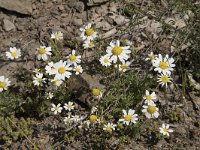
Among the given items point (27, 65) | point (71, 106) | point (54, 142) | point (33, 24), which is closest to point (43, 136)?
point (54, 142)

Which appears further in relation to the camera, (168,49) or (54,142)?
(168,49)

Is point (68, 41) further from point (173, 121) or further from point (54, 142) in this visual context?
point (173, 121)

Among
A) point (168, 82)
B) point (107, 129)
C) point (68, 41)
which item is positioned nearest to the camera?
point (107, 129)

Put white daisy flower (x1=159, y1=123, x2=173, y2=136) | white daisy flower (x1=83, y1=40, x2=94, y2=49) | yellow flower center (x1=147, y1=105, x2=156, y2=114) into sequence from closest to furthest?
1. yellow flower center (x1=147, y1=105, x2=156, y2=114)
2. white daisy flower (x1=159, y1=123, x2=173, y2=136)
3. white daisy flower (x1=83, y1=40, x2=94, y2=49)

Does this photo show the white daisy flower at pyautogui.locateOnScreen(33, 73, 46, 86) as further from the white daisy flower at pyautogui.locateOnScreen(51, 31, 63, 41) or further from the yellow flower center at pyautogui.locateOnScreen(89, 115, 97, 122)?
the yellow flower center at pyautogui.locateOnScreen(89, 115, 97, 122)

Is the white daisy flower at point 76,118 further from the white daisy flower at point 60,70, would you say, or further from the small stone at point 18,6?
the small stone at point 18,6

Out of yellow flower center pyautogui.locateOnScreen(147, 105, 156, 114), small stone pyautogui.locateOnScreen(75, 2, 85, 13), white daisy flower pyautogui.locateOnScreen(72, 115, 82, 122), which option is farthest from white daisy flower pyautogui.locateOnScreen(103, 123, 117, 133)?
small stone pyautogui.locateOnScreen(75, 2, 85, 13)

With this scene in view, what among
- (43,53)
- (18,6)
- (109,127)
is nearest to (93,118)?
(109,127)

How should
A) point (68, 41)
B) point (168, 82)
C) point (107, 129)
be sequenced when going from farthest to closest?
point (68, 41) < point (168, 82) < point (107, 129)
